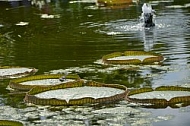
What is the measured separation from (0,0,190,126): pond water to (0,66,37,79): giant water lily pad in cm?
18

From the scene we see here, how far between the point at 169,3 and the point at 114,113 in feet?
45.0

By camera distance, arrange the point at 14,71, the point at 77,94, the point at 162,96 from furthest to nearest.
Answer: the point at 14,71
the point at 77,94
the point at 162,96

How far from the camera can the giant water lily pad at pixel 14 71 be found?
8.09 metres

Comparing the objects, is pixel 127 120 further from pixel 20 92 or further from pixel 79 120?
pixel 20 92

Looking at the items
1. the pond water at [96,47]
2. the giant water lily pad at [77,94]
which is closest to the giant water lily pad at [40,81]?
the pond water at [96,47]

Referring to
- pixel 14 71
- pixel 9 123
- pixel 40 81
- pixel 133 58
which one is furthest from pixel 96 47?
pixel 9 123

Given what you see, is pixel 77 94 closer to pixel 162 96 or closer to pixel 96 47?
pixel 162 96

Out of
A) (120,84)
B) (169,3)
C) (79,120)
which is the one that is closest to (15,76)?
(120,84)

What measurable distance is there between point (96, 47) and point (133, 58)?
1.70 metres

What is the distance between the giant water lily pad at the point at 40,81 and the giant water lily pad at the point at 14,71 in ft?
1.79

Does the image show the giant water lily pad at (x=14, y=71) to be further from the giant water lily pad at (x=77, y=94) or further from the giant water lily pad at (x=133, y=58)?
the giant water lily pad at (x=77, y=94)

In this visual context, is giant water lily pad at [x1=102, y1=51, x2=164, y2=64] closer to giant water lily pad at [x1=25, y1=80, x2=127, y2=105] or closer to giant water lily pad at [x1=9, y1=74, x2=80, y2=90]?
giant water lily pad at [x1=9, y1=74, x2=80, y2=90]

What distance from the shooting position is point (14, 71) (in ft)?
27.0

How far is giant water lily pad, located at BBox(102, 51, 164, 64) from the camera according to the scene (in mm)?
8398
